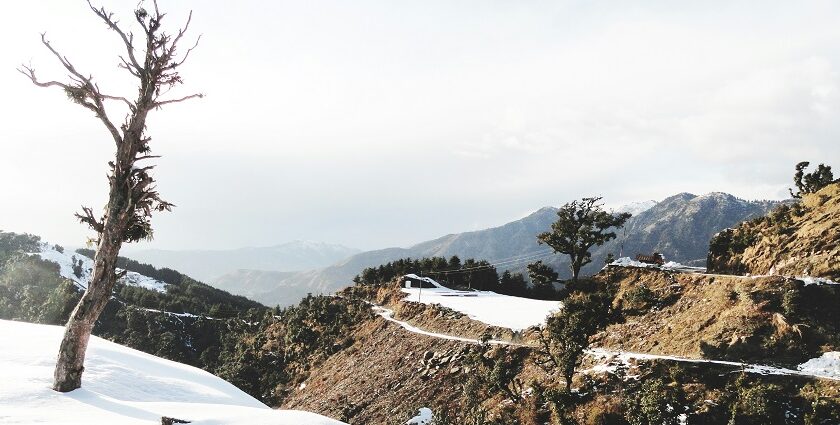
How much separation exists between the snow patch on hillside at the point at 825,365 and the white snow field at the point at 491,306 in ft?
63.8

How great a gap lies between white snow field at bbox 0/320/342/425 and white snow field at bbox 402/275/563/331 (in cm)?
3301

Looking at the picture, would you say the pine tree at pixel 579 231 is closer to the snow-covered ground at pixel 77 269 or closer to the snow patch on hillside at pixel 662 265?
the snow patch on hillside at pixel 662 265

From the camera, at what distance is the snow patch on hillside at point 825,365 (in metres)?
24.7

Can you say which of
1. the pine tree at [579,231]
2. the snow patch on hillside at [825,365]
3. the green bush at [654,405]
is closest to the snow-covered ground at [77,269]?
the pine tree at [579,231]

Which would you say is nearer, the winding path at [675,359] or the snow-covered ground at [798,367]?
the snow-covered ground at [798,367]

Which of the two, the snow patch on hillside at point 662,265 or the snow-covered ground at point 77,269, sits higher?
the snow-covered ground at point 77,269

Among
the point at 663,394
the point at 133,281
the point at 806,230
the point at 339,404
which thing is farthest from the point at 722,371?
the point at 133,281

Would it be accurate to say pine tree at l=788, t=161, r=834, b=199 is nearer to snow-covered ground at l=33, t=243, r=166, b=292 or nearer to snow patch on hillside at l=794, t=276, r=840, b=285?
snow patch on hillside at l=794, t=276, r=840, b=285

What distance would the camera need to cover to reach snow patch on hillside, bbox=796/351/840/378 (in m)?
24.7

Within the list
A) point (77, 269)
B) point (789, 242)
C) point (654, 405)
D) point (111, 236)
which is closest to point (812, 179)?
point (789, 242)

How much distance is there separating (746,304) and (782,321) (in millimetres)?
2228

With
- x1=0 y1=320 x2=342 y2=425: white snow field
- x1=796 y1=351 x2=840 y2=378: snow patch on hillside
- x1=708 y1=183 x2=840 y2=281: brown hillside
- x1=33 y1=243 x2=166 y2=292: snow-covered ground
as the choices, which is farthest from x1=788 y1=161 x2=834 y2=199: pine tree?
x1=33 y1=243 x2=166 y2=292: snow-covered ground

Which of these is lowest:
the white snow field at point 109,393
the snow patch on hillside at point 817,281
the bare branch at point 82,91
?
the snow patch on hillside at point 817,281

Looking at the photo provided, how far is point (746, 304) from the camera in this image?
2983 cm
